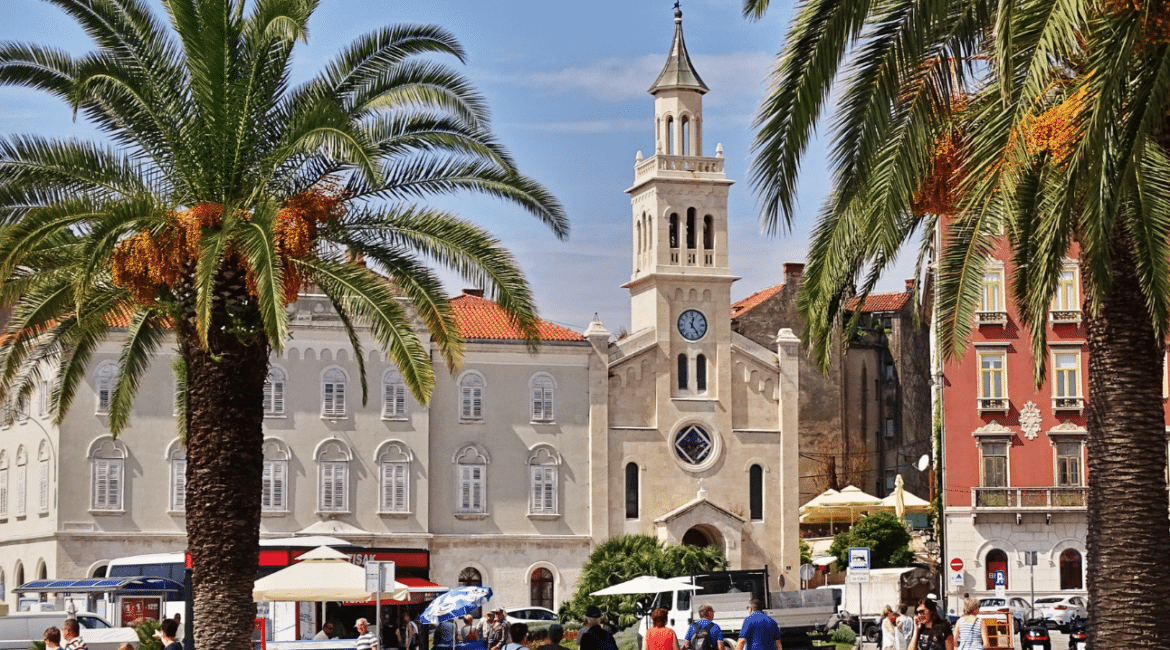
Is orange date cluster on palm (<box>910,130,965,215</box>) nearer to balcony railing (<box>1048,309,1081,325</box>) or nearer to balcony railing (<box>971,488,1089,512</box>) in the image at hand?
balcony railing (<box>1048,309,1081,325</box>)

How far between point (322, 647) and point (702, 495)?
1468 inches

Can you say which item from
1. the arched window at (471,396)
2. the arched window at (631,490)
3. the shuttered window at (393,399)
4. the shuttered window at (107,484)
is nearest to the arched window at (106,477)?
the shuttered window at (107,484)

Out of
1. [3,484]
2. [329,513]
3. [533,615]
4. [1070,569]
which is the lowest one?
[533,615]

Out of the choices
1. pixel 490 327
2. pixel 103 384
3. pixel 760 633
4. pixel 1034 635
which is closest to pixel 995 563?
pixel 490 327

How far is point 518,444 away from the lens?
66500 mm

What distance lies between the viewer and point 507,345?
6700 centimetres

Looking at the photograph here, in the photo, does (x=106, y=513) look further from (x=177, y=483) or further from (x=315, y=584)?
(x=315, y=584)

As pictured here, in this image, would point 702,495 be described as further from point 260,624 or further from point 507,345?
point 260,624

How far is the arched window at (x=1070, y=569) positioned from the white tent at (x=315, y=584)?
3381cm

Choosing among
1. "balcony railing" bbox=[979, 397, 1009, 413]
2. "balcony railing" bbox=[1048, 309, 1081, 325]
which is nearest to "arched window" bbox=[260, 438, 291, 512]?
"balcony railing" bbox=[979, 397, 1009, 413]

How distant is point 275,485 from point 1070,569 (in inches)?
1076

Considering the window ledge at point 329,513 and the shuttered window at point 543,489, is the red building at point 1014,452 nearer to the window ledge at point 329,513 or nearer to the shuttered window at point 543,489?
the shuttered window at point 543,489

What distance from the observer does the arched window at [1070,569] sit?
5938 cm

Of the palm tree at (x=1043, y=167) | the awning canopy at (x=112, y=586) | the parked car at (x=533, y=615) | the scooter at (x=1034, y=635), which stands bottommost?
the parked car at (x=533, y=615)
